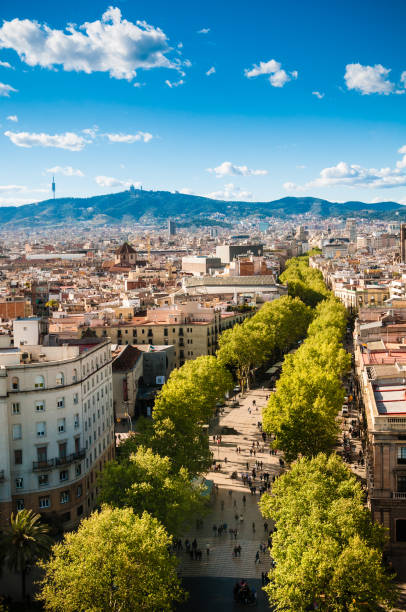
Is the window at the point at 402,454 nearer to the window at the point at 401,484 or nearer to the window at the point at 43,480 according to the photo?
the window at the point at 401,484

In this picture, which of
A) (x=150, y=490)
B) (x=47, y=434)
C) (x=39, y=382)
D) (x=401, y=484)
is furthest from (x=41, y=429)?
(x=401, y=484)

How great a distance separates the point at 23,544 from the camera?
3794 cm

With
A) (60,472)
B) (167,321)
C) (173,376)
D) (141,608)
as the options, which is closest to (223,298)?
(167,321)

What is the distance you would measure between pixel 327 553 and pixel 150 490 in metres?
13.3

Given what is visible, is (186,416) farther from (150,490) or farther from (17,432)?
(150,490)

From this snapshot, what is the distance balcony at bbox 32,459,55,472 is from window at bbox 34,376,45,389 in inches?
216

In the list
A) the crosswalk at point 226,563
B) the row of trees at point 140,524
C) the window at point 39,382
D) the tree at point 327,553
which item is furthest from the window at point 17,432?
the tree at point 327,553

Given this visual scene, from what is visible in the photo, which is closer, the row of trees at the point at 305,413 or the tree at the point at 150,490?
the tree at the point at 150,490

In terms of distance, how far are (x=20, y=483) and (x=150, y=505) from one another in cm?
1163

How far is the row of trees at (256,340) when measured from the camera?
9438 cm

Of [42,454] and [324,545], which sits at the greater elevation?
[42,454]

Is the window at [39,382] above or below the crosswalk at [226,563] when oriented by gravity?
above

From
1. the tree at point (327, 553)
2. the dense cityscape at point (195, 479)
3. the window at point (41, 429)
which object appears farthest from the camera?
the window at point (41, 429)

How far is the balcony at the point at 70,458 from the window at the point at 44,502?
8.41 ft
